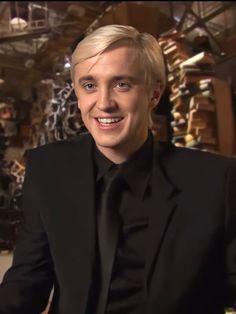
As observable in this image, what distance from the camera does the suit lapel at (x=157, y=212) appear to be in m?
0.74

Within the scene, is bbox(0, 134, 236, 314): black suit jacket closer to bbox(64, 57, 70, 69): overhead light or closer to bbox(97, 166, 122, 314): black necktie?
bbox(97, 166, 122, 314): black necktie

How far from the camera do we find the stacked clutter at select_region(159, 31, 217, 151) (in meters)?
1.01

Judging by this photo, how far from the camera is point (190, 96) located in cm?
110

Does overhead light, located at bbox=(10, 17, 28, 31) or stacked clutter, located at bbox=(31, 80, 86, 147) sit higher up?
overhead light, located at bbox=(10, 17, 28, 31)

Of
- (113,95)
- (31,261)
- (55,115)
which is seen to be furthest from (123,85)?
(31,261)

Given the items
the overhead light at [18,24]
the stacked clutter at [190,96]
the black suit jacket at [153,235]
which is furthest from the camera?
the stacked clutter at [190,96]

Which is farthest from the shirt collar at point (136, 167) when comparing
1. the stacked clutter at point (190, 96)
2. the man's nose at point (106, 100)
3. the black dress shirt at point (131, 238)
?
the stacked clutter at point (190, 96)

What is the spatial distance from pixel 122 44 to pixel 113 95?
0.28 feet

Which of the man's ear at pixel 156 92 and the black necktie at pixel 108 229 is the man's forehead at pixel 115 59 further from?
the black necktie at pixel 108 229

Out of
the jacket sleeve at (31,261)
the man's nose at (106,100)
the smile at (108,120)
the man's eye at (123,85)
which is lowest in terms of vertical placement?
the jacket sleeve at (31,261)

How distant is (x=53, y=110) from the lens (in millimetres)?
902

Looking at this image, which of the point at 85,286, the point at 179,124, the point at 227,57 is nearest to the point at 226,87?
the point at 227,57

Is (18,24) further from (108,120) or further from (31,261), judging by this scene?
(31,261)

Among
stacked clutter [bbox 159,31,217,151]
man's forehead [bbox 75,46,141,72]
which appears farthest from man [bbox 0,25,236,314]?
stacked clutter [bbox 159,31,217,151]
